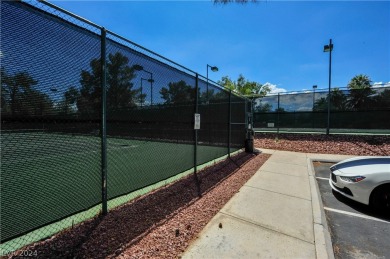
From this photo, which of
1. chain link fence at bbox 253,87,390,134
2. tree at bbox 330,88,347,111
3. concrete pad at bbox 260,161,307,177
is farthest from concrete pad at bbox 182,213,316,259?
tree at bbox 330,88,347,111

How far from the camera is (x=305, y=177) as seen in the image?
6215mm

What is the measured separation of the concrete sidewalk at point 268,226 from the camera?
2.69 metres

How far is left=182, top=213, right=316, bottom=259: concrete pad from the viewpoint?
103 inches

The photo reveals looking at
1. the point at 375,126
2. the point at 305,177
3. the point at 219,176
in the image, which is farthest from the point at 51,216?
the point at 375,126

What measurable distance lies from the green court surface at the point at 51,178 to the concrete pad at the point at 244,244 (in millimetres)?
1752

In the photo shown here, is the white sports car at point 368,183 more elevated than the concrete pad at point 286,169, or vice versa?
the white sports car at point 368,183

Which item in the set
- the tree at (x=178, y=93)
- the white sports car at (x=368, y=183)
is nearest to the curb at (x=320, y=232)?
the white sports car at (x=368, y=183)

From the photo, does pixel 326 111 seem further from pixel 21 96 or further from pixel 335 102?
pixel 21 96

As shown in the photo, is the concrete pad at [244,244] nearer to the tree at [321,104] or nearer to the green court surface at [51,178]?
the green court surface at [51,178]

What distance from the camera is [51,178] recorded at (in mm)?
3100

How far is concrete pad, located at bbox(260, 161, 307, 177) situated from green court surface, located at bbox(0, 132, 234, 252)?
4.33 meters

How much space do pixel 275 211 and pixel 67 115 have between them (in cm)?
366

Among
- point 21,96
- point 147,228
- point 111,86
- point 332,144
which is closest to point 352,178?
point 147,228

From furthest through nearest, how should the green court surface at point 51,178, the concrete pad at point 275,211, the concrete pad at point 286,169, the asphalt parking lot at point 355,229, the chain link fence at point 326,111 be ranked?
the chain link fence at point 326,111
the concrete pad at point 286,169
the concrete pad at point 275,211
the asphalt parking lot at point 355,229
the green court surface at point 51,178
